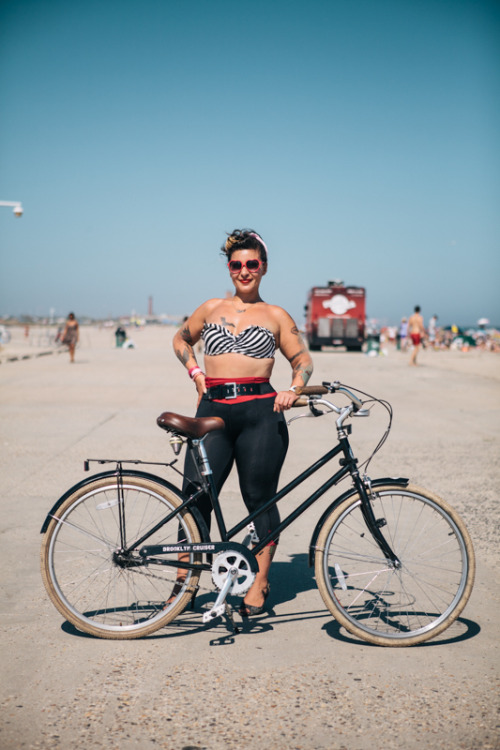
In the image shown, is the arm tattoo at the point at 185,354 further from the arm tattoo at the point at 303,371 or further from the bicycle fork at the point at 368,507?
the bicycle fork at the point at 368,507

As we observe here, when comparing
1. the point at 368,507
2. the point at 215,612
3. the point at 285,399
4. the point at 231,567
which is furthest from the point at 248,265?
the point at 215,612

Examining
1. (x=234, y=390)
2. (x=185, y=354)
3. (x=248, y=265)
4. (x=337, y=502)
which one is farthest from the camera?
(x=185, y=354)

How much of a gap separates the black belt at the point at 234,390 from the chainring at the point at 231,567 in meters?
0.79

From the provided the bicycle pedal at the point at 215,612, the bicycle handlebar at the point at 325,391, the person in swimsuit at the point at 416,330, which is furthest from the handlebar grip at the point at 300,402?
the person in swimsuit at the point at 416,330

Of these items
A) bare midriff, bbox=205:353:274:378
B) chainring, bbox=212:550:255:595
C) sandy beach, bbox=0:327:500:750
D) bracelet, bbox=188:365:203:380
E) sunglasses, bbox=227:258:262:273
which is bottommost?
sandy beach, bbox=0:327:500:750

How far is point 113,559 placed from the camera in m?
3.45

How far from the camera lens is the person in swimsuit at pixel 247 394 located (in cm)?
362

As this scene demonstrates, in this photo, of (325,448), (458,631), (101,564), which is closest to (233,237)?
(101,564)

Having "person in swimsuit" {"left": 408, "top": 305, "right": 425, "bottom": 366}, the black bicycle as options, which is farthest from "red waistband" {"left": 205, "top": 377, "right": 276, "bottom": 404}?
"person in swimsuit" {"left": 408, "top": 305, "right": 425, "bottom": 366}

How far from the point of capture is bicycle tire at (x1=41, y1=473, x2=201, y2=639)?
3.34 meters

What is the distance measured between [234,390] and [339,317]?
3350 centimetres

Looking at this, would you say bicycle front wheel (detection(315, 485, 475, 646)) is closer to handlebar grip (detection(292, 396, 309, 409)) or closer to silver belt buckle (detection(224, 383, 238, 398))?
handlebar grip (detection(292, 396, 309, 409))

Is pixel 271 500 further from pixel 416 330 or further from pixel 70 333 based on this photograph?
pixel 70 333

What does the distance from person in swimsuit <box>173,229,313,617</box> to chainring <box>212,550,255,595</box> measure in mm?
272
